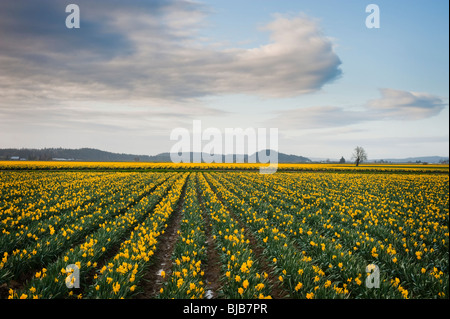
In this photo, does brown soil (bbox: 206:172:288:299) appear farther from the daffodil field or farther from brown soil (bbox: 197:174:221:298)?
brown soil (bbox: 197:174:221:298)

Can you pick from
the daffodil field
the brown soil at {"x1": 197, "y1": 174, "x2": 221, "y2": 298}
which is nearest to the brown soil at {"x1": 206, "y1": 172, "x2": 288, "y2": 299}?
the daffodil field

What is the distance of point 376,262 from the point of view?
5910mm

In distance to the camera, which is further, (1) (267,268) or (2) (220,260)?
(2) (220,260)

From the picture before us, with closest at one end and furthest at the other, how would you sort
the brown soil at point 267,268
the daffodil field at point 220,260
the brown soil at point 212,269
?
1. the daffodil field at point 220,260
2. the brown soil at point 267,268
3. the brown soil at point 212,269

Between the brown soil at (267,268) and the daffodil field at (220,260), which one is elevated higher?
the daffodil field at (220,260)

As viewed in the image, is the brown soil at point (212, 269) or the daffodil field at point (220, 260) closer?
the daffodil field at point (220, 260)

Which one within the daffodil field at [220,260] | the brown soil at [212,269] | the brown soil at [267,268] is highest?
the daffodil field at [220,260]

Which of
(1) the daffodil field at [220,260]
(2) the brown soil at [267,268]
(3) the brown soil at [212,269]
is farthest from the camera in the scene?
(3) the brown soil at [212,269]

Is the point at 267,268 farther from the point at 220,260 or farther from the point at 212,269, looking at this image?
the point at 212,269

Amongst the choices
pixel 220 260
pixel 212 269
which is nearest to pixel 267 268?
pixel 220 260

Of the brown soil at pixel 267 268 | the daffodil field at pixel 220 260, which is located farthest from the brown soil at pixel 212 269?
the brown soil at pixel 267 268

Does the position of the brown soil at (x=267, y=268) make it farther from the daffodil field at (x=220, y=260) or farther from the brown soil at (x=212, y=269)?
the brown soil at (x=212, y=269)
